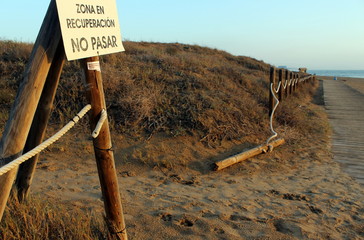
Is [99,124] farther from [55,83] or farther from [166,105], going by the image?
[166,105]

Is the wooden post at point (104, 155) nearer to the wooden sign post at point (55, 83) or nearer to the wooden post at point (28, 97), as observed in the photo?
the wooden sign post at point (55, 83)

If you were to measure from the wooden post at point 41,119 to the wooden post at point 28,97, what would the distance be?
0.37ft

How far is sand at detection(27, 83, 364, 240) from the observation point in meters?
3.40

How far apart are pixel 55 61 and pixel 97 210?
1870 millimetres

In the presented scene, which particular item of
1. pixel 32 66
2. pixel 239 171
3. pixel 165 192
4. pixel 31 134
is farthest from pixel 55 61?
pixel 239 171

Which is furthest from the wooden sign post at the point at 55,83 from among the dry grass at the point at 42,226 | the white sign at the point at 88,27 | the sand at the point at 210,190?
the sand at the point at 210,190

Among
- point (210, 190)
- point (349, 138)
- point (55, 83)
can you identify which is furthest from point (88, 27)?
point (349, 138)

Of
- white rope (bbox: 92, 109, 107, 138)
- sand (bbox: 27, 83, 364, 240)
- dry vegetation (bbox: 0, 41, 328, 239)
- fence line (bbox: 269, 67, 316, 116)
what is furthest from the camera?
fence line (bbox: 269, 67, 316, 116)

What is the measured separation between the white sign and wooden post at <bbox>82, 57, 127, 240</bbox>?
0.12m

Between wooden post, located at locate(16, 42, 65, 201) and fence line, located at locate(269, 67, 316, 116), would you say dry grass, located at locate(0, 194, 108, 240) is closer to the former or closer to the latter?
wooden post, located at locate(16, 42, 65, 201)

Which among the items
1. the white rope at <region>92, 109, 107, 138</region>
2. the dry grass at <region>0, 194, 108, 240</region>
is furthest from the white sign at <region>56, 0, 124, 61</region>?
the dry grass at <region>0, 194, 108, 240</region>

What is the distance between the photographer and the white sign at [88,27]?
6.89 ft

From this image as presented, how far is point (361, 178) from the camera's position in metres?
5.38

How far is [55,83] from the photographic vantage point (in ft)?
8.60
